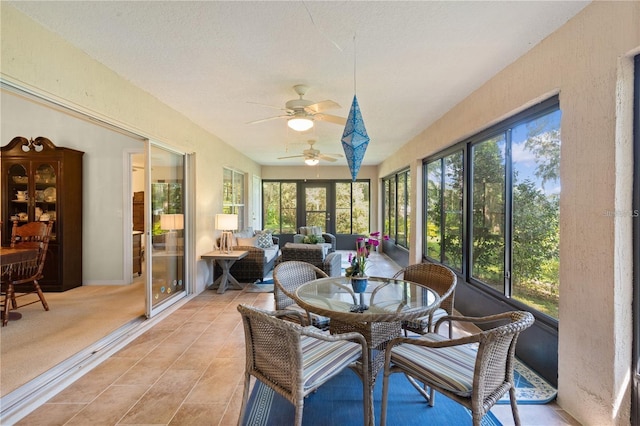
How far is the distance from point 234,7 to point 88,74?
1481mm

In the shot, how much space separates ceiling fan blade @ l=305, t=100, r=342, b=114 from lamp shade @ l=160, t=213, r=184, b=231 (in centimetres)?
242

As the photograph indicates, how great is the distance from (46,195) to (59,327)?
2481 millimetres

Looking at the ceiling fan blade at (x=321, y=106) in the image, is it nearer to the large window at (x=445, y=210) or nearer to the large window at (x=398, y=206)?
the large window at (x=445, y=210)

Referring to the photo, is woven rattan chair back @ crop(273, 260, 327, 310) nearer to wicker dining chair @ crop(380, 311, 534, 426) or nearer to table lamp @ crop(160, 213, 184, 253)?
wicker dining chair @ crop(380, 311, 534, 426)

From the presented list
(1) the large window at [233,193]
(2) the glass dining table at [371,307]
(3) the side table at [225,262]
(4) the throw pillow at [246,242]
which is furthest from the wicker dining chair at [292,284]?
(1) the large window at [233,193]

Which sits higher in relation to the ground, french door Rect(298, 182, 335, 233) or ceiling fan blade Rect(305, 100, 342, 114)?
ceiling fan blade Rect(305, 100, 342, 114)

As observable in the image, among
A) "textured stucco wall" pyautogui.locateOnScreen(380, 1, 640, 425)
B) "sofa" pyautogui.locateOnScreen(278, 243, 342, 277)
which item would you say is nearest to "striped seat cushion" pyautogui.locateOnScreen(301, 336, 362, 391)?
"textured stucco wall" pyautogui.locateOnScreen(380, 1, 640, 425)

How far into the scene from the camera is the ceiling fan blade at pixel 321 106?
2.69 metres

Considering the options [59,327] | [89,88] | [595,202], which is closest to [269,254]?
[59,327]

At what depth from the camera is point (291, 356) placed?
145 cm

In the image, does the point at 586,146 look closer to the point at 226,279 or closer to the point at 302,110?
the point at 302,110

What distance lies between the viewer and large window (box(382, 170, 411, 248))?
633 centimetres

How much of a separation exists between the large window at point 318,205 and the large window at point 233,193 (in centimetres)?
187

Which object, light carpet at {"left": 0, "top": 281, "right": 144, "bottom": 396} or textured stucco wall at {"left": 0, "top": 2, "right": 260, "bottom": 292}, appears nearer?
textured stucco wall at {"left": 0, "top": 2, "right": 260, "bottom": 292}
